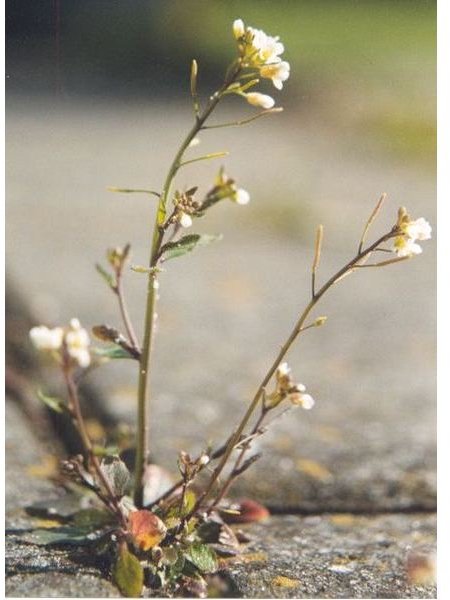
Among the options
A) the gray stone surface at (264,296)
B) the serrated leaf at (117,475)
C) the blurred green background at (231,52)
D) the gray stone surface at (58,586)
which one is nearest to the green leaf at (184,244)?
the serrated leaf at (117,475)

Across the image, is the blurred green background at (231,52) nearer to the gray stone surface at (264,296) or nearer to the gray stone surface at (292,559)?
the gray stone surface at (264,296)

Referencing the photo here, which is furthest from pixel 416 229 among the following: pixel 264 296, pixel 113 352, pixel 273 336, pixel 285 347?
pixel 264 296

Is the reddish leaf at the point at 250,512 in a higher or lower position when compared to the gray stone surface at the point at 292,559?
higher

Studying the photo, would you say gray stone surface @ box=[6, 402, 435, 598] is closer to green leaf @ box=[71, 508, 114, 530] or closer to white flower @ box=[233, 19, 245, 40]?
green leaf @ box=[71, 508, 114, 530]

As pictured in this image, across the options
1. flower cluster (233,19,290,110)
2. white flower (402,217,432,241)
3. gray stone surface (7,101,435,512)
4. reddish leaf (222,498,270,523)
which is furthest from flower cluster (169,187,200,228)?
gray stone surface (7,101,435,512)

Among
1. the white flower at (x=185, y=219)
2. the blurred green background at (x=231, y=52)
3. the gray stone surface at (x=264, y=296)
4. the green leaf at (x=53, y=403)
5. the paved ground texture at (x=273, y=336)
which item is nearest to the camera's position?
the white flower at (x=185, y=219)

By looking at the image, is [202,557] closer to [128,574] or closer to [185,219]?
[128,574]

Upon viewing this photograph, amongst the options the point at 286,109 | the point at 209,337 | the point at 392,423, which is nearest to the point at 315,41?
the point at 286,109

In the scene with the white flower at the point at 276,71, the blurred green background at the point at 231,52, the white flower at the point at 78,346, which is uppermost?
the blurred green background at the point at 231,52
